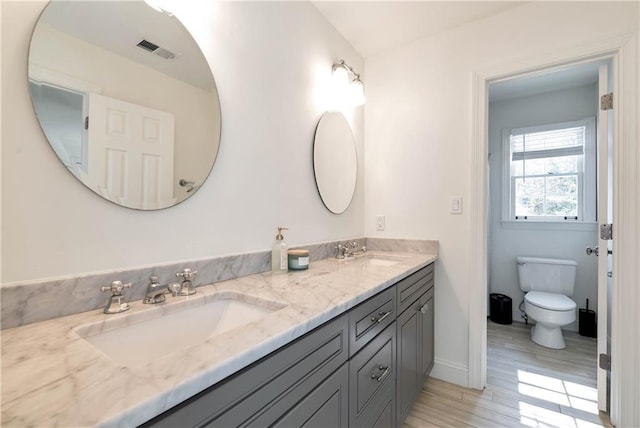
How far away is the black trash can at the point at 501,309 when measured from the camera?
2943 millimetres

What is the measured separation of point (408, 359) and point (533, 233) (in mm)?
2416

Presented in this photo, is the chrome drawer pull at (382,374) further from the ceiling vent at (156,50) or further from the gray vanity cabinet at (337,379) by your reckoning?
the ceiling vent at (156,50)

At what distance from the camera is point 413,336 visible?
5.05ft

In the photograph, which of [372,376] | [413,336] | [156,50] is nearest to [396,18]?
[156,50]

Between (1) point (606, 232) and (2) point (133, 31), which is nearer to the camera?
(2) point (133, 31)

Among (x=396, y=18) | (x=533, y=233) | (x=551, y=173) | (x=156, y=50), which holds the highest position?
(x=396, y=18)

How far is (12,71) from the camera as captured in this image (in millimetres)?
692

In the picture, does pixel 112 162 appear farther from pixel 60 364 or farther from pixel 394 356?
pixel 394 356

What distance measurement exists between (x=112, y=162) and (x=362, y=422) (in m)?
1.23

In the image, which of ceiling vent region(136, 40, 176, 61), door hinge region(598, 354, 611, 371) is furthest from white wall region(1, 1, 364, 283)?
door hinge region(598, 354, 611, 371)

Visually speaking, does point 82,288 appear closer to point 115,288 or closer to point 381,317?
point 115,288

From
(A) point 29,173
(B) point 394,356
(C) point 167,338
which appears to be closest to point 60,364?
(C) point 167,338

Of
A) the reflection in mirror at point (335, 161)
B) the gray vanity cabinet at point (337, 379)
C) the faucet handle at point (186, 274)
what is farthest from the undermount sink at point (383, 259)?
the faucet handle at point (186, 274)

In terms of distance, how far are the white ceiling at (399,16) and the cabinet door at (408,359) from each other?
185cm
